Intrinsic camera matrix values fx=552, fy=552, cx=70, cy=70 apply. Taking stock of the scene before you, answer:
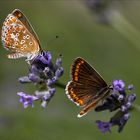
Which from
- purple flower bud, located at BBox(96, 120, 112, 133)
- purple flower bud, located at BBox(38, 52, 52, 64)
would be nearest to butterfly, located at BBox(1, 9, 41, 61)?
purple flower bud, located at BBox(38, 52, 52, 64)

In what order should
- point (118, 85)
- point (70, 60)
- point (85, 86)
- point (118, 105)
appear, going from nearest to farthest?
point (85, 86)
point (118, 85)
point (118, 105)
point (70, 60)

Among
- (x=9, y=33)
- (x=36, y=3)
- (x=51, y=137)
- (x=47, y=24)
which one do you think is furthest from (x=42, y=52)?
(x=36, y=3)

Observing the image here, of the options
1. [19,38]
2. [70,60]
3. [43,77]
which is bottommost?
[43,77]

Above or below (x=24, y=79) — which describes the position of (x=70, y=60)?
above

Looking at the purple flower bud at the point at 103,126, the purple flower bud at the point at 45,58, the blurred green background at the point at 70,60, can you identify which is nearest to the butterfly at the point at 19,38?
the purple flower bud at the point at 45,58

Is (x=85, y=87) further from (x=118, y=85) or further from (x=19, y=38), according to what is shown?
(x=19, y=38)

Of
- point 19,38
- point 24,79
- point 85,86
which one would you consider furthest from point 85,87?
point 19,38

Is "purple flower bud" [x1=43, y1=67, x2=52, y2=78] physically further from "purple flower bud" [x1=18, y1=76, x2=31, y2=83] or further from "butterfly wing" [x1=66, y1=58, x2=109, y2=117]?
"butterfly wing" [x1=66, y1=58, x2=109, y2=117]

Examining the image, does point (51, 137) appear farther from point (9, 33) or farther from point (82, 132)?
point (9, 33)
